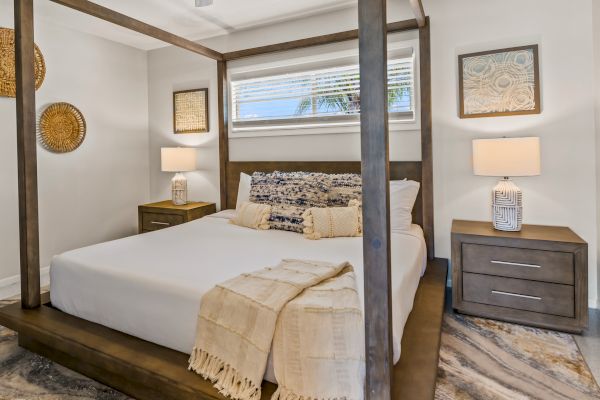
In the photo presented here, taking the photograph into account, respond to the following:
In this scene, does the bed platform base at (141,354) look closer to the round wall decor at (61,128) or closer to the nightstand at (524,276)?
the nightstand at (524,276)

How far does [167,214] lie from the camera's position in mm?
3812

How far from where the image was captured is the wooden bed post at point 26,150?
2057 mm

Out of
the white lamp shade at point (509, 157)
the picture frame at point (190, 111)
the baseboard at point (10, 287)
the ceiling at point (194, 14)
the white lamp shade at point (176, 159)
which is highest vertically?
the ceiling at point (194, 14)

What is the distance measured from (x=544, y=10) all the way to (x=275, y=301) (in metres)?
2.87

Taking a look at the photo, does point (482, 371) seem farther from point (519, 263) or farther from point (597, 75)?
point (597, 75)

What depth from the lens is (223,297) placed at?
153cm

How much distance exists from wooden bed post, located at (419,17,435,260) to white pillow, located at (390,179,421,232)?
0.63ft

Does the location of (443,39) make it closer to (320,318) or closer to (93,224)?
(320,318)

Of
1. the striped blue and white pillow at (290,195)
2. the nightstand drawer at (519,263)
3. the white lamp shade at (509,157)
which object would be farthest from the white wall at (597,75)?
the striped blue and white pillow at (290,195)

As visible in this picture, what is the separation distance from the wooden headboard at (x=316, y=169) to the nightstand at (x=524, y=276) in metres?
0.65

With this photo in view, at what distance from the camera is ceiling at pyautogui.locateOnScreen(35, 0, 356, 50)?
3.21 meters

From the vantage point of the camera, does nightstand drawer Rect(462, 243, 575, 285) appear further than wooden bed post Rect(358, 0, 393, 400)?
Yes

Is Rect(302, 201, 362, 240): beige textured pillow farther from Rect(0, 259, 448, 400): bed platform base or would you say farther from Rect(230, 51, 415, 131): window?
Rect(230, 51, 415, 131): window

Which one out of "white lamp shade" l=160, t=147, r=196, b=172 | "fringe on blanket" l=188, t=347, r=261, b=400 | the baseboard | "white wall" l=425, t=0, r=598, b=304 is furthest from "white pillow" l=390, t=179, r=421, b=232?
the baseboard
